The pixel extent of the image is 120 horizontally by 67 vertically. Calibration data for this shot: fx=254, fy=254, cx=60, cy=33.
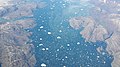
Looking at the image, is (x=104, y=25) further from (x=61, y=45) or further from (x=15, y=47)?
(x=15, y=47)

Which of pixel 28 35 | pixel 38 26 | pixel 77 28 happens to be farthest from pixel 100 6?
pixel 28 35

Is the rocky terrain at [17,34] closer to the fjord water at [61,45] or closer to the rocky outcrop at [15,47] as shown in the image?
the rocky outcrop at [15,47]

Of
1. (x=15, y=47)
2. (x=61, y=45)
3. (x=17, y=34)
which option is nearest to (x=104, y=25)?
(x=61, y=45)

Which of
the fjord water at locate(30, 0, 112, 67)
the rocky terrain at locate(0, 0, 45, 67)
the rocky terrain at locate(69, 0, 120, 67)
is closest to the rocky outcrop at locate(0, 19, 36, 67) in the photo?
the rocky terrain at locate(0, 0, 45, 67)

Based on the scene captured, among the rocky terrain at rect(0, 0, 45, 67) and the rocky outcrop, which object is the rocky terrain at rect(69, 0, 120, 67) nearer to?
the rocky terrain at rect(0, 0, 45, 67)

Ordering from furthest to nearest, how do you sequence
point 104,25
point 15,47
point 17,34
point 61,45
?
point 104,25 < point 17,34 < point 61,45 < point 15,47
